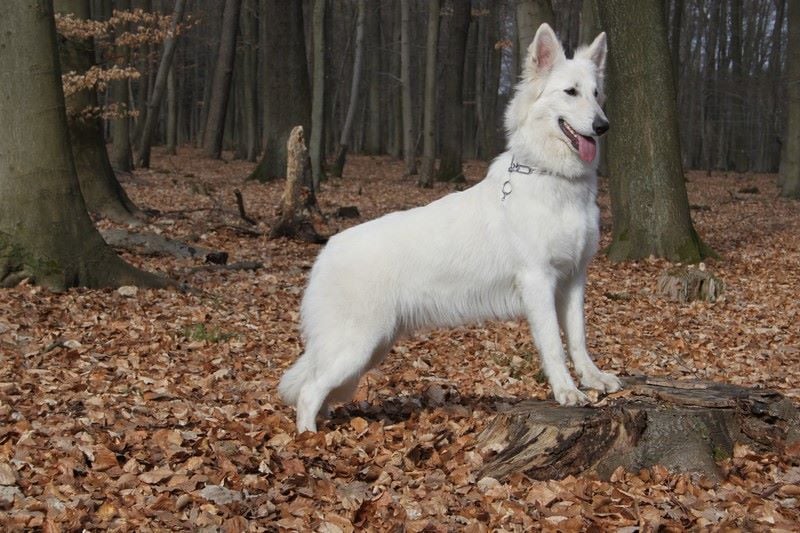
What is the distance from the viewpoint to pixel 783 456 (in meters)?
4.84

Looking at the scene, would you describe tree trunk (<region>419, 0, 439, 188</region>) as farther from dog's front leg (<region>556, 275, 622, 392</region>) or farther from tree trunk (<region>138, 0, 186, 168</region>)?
dog's front leg (<region>556, 275, 622, 392</region>)

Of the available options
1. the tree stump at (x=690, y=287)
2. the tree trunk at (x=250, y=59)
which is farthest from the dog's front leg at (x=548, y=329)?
the tree trunk at (x=250, y=59)

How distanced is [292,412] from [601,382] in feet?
6.84

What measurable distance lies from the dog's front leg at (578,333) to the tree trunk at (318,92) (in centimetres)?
1425

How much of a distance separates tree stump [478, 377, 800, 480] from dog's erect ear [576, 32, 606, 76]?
2.08 meters

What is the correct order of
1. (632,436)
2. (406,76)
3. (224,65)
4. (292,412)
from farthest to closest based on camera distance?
(224,65) → (406,76) → (292,412) → (632,436)

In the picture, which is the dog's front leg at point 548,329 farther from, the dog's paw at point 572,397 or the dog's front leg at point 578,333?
the dog's front leg at point 578,333

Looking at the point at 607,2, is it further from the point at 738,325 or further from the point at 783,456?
the point at 783,456

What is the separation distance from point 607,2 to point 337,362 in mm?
9068

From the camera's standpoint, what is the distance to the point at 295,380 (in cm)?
543

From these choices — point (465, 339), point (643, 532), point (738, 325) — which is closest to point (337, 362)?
point (643, 532)

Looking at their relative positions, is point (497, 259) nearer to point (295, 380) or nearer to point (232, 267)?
point (295, 380)

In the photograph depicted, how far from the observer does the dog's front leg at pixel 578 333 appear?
17.2 ft

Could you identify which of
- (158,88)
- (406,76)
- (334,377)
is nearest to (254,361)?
(334,377)
